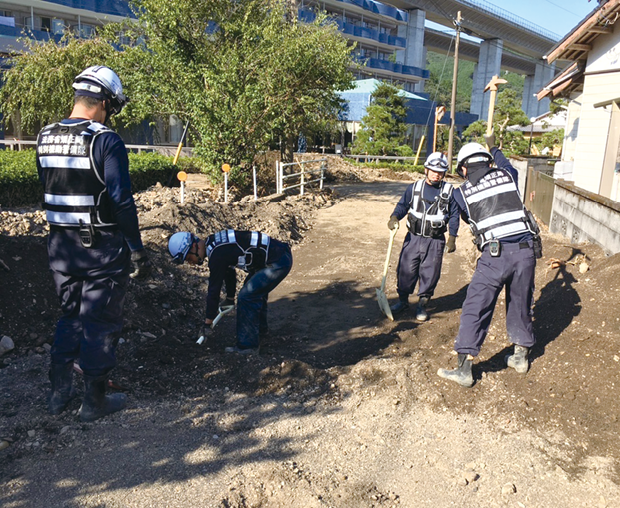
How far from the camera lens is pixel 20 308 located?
4848 mm

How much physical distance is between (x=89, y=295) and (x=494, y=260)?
9.68 feet

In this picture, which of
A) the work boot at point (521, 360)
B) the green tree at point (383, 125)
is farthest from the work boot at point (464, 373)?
the green tree at point (383, 125)

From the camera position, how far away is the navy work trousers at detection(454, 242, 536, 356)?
422cm

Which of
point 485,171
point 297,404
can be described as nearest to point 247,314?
point 297,404

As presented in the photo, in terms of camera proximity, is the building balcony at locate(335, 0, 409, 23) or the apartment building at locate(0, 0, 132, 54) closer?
the apartment building at locate(0, 0, 132, 54)

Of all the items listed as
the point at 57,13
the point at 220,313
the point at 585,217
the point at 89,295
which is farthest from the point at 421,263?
the point at 57,13

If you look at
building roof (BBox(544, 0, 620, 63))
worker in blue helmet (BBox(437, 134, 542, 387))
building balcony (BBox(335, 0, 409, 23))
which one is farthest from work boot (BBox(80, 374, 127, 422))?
building balcony (BBox(335, 0, 409, 23))

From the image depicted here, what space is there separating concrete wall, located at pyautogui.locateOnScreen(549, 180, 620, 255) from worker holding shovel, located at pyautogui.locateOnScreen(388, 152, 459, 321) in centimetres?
228

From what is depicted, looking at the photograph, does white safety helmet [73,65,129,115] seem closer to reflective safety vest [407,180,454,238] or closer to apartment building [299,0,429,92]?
reflective safety vest [407,180,454,238]

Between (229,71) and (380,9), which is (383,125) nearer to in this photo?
(229,71)

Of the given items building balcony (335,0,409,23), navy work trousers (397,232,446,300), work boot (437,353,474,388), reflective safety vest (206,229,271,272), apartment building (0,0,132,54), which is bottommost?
work boot (437,353,474,388)

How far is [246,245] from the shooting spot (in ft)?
15.3

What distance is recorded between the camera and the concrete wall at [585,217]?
6895mm

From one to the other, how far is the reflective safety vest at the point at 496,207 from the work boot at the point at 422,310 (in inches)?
79.5
